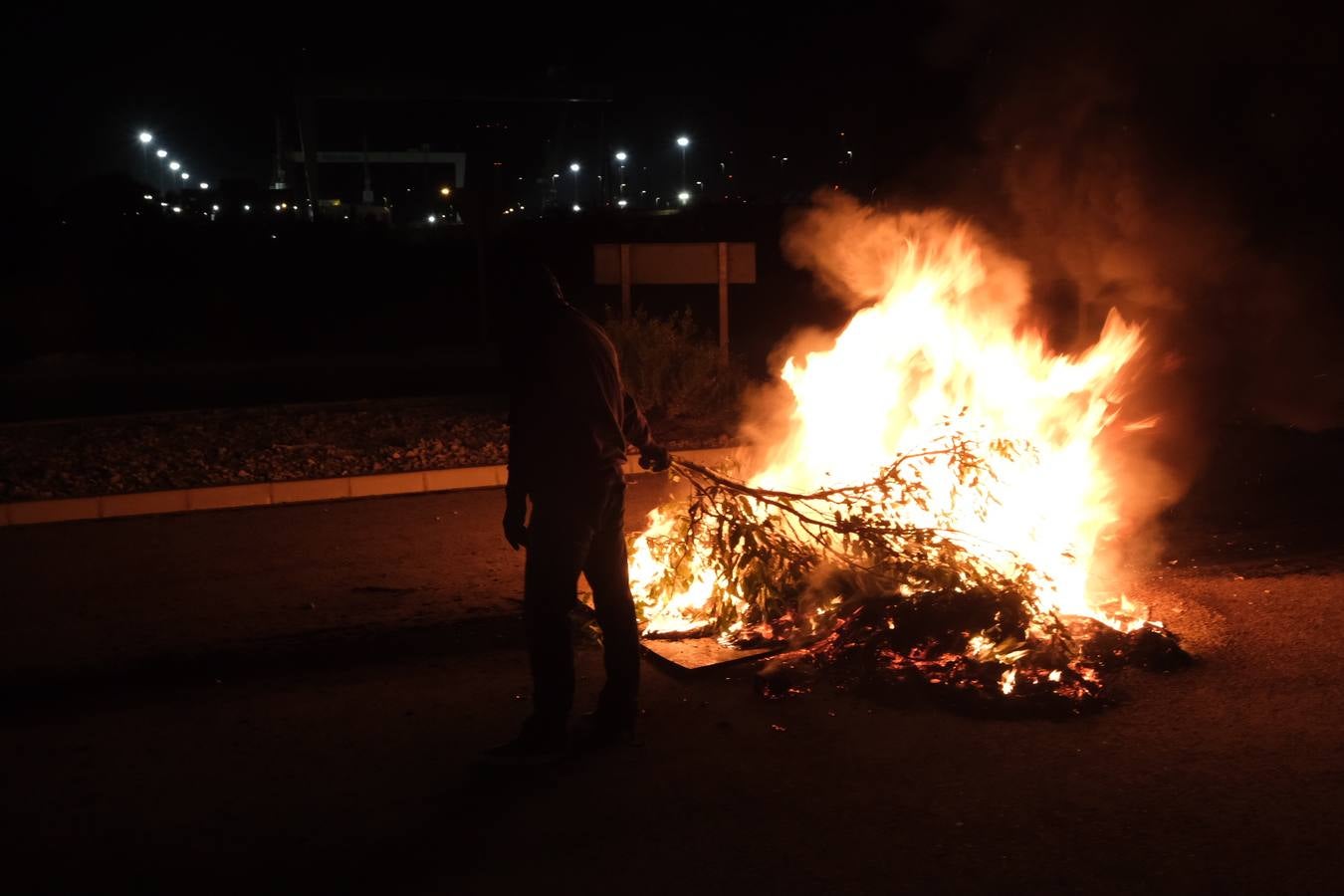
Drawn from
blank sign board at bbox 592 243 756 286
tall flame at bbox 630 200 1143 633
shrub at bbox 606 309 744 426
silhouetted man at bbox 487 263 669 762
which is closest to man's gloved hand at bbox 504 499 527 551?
silhouetted man at bbox 487 263 669 762

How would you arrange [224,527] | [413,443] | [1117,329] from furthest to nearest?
[413,443] < [224,527] < [1117,329]

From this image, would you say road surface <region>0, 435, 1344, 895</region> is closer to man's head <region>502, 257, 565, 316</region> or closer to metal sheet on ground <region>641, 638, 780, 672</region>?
metal sheet on ground <region>641, 638, 780, 672</region>

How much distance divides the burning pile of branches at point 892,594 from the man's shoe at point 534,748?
3.65ft

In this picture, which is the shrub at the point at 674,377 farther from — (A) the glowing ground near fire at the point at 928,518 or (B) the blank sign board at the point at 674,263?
(A) the glowing ground near fire at the point at 928,518

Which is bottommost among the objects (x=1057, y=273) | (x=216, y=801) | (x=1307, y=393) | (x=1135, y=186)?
(x=216, y=801)

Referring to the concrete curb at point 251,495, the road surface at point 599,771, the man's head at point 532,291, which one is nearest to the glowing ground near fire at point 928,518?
the road surface at point 599,771

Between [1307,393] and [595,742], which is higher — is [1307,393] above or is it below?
above

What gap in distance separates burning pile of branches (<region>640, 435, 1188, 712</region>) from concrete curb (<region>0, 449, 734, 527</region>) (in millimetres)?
2843

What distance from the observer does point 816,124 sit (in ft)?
102

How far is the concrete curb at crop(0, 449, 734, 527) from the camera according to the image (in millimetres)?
9547

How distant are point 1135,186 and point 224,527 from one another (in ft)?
33.3

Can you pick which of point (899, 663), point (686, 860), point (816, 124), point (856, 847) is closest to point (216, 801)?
point (686, 860)

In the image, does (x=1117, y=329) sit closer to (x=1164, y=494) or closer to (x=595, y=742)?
(x=1164, y=494)

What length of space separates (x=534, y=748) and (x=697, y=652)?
1.47m
